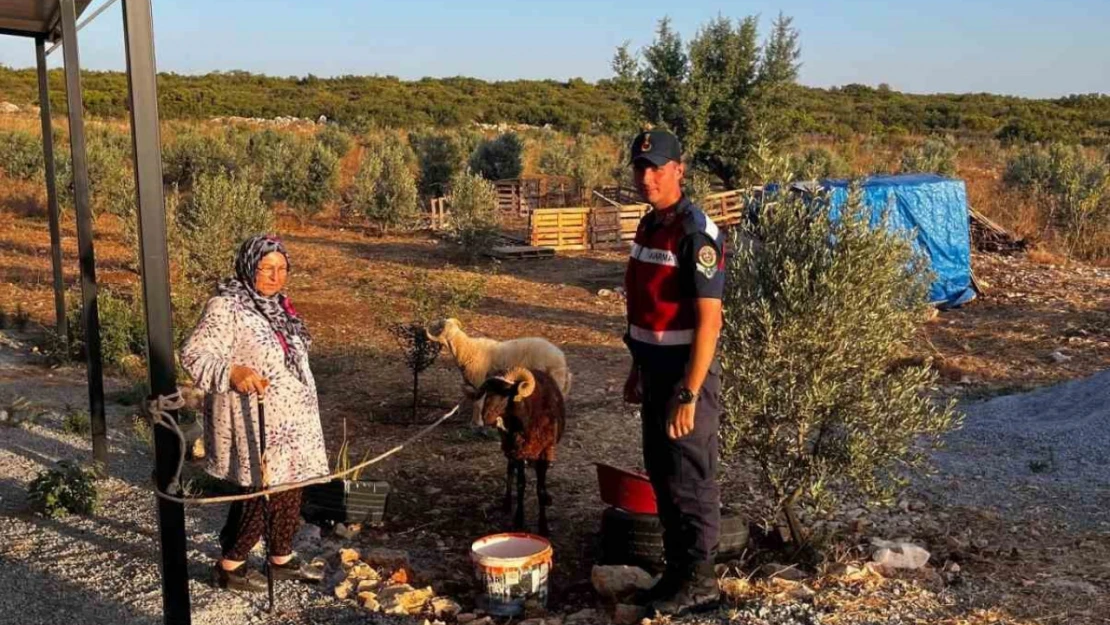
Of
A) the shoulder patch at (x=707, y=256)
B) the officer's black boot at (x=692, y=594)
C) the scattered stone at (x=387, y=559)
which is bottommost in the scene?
the scattered stone at (x=387, y=559)

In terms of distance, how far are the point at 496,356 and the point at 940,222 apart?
9078 mm

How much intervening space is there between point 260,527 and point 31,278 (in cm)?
1132

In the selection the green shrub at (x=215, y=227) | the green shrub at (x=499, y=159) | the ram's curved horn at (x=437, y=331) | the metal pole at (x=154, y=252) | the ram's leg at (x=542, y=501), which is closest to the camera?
the metal pole at (x=154, y=252)

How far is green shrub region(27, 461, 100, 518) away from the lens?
533 centimetres

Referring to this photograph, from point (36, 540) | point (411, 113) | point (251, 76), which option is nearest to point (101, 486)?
point (36, 540)

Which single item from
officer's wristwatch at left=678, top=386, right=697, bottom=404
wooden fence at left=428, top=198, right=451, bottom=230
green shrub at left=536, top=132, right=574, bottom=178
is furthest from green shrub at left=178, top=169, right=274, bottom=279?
green shrub at left=536, top=132, right=574, bottom=178

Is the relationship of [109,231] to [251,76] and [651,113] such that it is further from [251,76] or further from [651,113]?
[251,76]

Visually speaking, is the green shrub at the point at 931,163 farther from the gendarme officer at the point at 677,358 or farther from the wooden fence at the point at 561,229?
the gendarme officer at the point at 677,358

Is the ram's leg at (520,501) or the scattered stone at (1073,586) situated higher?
the ram's leg at (520,501)

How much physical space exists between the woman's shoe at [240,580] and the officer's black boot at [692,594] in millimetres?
1829

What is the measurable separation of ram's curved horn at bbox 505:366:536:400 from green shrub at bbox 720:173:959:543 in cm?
113

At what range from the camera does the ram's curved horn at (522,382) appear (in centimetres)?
509

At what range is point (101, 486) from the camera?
5.88 meters

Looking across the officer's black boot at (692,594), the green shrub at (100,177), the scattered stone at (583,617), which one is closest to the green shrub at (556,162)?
the green shrub at (100,177)
